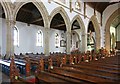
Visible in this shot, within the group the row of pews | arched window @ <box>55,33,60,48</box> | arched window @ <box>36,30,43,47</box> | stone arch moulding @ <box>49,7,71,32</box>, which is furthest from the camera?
arched window @ <box>55,33,60,48</box>

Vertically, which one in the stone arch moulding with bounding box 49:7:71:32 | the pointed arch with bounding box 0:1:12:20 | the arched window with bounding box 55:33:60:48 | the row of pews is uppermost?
the stone arch moulding with bounding box 49:7:71:32

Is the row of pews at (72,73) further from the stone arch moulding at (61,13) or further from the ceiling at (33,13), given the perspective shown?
the ceiling at (33,13)

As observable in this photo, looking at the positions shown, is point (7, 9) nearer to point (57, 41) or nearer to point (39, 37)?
point (39, 37)

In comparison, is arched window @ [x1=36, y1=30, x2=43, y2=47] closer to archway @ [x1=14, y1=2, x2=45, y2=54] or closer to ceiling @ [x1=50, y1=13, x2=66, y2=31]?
archway @ [x1=14, y1=2, x2=45, y2=54]

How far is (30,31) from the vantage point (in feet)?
57.3

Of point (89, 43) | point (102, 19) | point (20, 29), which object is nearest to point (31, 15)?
point (20, 29)

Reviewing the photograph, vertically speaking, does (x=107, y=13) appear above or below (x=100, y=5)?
below

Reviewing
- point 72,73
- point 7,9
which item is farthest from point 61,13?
point 72,73

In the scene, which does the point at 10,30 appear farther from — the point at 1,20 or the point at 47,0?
the point at 1,20

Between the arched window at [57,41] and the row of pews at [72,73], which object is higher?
the arched window at [57,41]

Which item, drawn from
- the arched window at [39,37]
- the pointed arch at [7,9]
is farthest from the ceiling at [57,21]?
the pointed arch at [7,9]

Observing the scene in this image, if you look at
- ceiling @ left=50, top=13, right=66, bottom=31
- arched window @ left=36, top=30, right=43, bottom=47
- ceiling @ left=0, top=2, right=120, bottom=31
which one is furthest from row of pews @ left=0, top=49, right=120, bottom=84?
arched window @ left=36, top=30, right=43, bottom=47

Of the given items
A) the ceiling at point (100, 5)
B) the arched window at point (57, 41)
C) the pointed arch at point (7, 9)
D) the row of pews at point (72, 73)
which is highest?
the ceiling at point (100, 5)

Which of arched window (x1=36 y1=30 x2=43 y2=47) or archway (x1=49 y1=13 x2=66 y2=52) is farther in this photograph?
archway (x1=49 y1=13 x2=66 y2=52)
